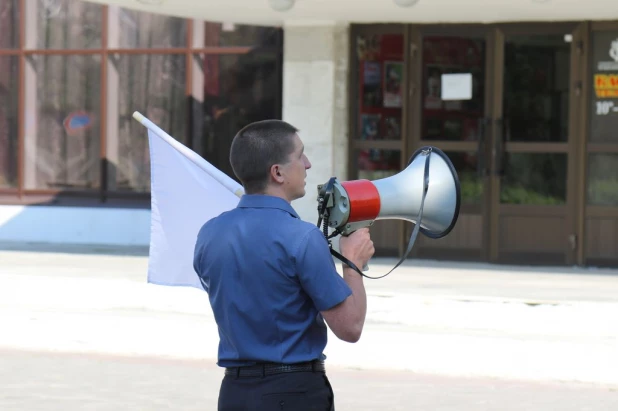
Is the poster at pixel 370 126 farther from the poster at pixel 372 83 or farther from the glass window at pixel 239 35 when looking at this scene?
the glass window at pixel 239 35

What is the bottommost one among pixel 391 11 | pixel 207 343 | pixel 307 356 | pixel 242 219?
pixel 207 343

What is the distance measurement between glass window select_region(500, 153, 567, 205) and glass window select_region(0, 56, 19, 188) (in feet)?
22.8

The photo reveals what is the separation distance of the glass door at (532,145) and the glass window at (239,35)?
307cm

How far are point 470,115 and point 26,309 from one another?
5.57 m

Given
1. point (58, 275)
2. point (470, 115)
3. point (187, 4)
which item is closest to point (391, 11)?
point (470, 115)

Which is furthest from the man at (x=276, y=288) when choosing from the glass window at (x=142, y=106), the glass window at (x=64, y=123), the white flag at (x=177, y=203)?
the glass window at (x=64, y=123)

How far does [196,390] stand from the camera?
792cm

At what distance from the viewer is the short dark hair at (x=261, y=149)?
3.34m

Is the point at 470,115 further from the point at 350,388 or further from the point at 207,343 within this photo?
the point at 350,388

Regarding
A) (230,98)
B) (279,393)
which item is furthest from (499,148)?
(279,393)

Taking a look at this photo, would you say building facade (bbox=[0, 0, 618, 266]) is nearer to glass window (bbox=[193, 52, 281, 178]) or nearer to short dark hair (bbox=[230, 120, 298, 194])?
glass window (bbox=[193, 52, 281, 178])

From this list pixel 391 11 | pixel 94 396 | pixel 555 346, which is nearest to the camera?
pixel 94 396

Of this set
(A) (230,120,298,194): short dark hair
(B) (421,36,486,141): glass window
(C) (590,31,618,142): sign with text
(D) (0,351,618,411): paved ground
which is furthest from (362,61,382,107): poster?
(A) (230,120,298,194): short dark hair

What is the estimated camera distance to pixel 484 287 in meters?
11.2
